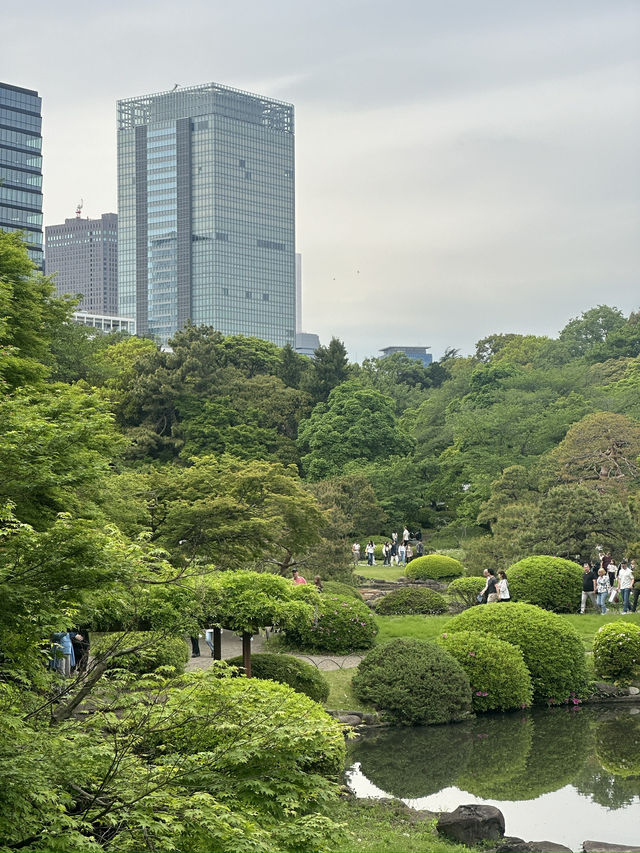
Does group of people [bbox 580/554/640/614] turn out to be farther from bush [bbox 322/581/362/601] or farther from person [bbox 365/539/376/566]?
person [bbox 365/539/376/566]

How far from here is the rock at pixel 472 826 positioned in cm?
1078

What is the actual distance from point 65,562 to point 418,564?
85.4 feet

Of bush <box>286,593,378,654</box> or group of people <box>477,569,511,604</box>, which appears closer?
bush <box>286,593,378,654</box>

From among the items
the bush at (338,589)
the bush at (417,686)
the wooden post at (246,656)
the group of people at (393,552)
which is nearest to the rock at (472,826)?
the wooden post at (246,656)

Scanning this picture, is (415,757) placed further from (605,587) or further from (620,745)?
(605,587)

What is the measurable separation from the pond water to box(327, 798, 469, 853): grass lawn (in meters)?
0.81

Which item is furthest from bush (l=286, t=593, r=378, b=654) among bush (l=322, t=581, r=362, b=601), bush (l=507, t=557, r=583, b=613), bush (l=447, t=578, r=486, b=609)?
bush (l=447, t=578, r=486, b=609)

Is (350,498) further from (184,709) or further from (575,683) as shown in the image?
(184,709)

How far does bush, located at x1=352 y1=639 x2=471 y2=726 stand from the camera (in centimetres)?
1638

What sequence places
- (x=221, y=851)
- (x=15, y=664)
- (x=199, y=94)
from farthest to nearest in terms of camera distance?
(x=199, y=94) → (x=15, y=664) → (x=221, y=851)

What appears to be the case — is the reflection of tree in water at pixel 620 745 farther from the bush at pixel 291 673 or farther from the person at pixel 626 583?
the person at pixel 626 583

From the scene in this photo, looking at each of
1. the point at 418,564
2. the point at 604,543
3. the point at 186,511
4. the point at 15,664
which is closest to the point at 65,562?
the point at 15,664

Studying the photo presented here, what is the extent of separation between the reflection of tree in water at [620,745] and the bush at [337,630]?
5740mm

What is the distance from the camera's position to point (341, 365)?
52469 mm
